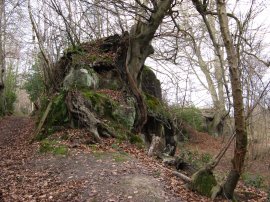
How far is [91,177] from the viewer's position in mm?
7676

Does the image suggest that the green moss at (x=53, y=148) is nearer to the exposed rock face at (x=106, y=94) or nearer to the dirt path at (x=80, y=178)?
the dirt path at (x=80, y=178)

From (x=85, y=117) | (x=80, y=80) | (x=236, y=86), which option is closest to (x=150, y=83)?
(x=80, y=80)

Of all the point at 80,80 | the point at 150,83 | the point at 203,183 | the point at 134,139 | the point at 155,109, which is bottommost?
the point at 203,183

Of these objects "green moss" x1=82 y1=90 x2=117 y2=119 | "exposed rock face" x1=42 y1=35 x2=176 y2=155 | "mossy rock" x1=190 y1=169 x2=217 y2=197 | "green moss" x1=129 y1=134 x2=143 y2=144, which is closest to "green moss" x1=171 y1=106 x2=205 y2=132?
"exposed rock face" x1=42 y1=35 x2=176 y2=155

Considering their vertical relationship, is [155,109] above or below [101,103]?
above

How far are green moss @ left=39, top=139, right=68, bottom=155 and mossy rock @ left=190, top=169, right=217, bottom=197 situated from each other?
387 cm

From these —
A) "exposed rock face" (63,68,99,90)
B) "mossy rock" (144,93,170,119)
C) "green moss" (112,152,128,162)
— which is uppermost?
"exposed rock face" (63,68,99,90)

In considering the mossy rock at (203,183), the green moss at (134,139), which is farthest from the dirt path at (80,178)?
the green moss at (134,139)

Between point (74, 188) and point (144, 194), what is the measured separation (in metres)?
1.47

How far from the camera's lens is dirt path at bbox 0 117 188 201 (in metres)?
6.72

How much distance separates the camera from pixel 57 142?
34.8ft

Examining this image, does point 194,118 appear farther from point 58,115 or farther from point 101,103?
A: point 58,115

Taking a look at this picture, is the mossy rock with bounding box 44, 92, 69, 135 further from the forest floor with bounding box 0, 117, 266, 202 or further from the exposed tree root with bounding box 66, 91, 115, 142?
the forest floor with bounding box 0, 117, 266, 202

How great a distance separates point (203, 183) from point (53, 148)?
467cm
